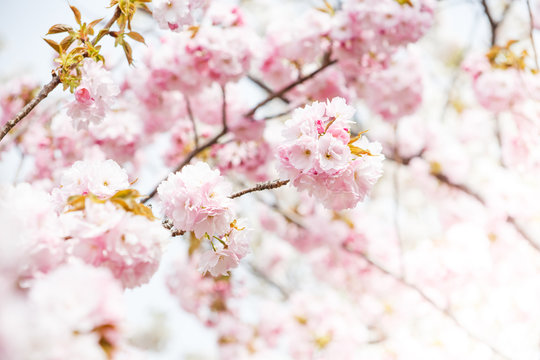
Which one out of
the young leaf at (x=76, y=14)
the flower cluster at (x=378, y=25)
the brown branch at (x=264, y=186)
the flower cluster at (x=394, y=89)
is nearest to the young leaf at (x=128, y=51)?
the young leaf at (x=76, y=14)

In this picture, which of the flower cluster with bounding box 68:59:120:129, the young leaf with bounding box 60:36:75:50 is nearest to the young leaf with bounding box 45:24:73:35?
the young leaf with bounding box 60:36:75:50

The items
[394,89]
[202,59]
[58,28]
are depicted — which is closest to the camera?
[58,28]

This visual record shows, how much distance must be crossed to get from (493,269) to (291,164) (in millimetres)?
4247

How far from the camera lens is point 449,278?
442cm

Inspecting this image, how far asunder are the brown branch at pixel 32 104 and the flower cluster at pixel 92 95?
0.10 m

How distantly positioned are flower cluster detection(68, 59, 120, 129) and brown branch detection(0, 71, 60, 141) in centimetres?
10

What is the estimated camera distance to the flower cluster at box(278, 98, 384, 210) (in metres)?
1.34

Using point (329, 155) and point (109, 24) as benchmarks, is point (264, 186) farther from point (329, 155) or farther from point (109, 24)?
point (109, 24)

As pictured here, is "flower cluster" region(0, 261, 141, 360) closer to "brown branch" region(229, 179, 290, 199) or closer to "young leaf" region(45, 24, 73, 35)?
"brown branch" region(229, 179, 290, 199)

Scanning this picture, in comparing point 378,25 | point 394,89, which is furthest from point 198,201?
point 394,89

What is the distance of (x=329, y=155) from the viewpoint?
4.43 feet

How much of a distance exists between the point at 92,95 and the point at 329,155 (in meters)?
0.96

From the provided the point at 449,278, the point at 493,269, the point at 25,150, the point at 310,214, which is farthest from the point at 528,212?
the point at 25,150

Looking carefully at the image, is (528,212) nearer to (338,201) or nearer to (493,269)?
(493,269)
